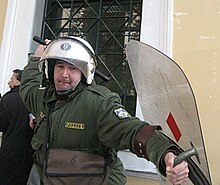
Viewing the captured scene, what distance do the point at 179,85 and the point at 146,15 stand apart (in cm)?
186

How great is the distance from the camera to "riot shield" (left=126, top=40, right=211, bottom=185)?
91 centimetres

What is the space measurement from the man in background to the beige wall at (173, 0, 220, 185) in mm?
1252

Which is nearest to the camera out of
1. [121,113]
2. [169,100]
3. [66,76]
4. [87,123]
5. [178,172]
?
[178,172]

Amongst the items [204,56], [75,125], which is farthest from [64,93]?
[204,56]

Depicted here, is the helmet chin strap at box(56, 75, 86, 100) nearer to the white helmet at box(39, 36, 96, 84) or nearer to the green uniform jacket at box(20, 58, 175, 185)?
the green uniform jacket at box(20, 58, 175, 185)

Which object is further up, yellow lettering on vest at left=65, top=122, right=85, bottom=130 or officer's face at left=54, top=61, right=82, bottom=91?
officer's face at left=54, top=61, right=82, bottom=91

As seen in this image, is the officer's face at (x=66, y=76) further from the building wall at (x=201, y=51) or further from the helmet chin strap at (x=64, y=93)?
the building wall at (x=201, y=51)

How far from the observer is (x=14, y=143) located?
2.32 m

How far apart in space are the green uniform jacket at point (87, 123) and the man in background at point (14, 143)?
67cm

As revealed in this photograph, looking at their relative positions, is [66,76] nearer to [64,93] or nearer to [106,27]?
[64,93]

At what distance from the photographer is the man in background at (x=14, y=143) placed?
2.32m

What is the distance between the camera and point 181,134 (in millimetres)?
1008

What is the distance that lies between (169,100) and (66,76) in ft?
2.24

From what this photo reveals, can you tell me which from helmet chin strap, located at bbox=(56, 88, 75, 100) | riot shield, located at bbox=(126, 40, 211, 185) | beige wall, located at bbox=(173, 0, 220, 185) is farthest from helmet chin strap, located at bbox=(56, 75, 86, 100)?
beige wall, located at bbox=(173, 0, 220, 185)
